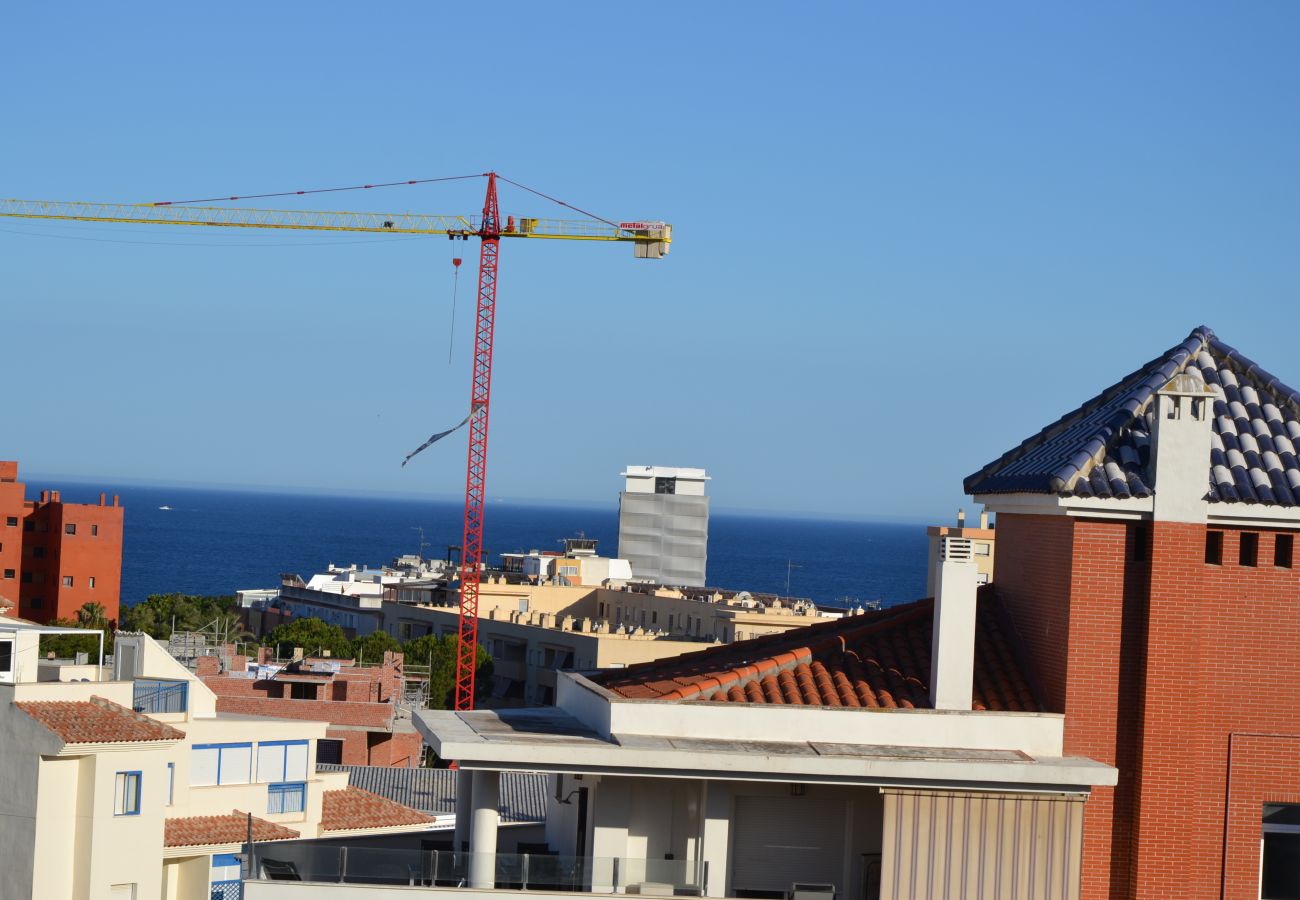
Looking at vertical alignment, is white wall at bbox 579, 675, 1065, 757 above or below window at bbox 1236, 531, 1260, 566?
below

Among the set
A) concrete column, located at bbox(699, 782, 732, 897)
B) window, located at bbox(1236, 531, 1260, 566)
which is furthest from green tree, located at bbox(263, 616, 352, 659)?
window, located at bbox(1236, 531, 1260, 566)

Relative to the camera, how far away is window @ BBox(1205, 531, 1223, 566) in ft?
56.3

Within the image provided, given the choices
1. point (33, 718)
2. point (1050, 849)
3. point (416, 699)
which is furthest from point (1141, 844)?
point (416, 699)

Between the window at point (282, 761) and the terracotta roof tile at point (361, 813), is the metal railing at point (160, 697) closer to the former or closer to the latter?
the window at point (282, 761)

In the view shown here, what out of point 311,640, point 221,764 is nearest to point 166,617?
point 311,640

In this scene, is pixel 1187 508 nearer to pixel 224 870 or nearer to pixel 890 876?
pixel 890 876

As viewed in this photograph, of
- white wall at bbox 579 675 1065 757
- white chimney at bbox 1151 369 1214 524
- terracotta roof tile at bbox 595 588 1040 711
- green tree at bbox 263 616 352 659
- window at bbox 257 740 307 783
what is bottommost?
green tree at bbox 263 616 352 659

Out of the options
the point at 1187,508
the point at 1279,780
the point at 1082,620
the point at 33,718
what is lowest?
the point at 33,718

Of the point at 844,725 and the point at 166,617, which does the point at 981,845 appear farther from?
the point at 166,617

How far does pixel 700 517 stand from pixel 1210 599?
447 feet

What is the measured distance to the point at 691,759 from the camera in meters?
16.0

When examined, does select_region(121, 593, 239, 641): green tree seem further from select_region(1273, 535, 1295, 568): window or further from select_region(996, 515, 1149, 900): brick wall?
select_region(1273, 535, 1295, 568): window

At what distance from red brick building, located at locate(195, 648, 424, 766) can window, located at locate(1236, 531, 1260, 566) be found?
48506 mm

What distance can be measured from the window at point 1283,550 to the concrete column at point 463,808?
863cm
